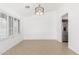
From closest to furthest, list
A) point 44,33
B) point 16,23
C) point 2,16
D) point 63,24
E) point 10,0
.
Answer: point 10,0 < point 2,16 < point 16,23 < point 63,24 < point 44,33

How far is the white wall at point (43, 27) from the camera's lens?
891cm

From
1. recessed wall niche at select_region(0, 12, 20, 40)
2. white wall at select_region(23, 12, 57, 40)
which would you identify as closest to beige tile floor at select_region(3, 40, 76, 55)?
recessed wall niche at select_region(0, 12, 20, 40)

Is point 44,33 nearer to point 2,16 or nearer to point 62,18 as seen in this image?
point 62,18

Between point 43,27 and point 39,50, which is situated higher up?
point 43,27

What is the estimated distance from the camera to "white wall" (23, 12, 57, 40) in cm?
891

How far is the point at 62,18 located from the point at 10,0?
5854mm

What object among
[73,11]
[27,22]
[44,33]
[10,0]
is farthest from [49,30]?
[10,0]

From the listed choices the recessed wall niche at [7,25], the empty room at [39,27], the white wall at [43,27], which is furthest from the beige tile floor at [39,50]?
the white wall at [43,27]

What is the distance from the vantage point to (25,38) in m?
8.57

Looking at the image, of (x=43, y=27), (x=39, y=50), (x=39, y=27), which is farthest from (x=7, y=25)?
(x=43, y=27)

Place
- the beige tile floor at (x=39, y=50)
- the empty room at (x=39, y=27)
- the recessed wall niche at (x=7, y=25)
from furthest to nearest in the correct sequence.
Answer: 1. the empty room at (x=39, y=27)
2. the recessed wall niche at (x=7, y=25)
3. the beige tile floor at (x=39, y=50)

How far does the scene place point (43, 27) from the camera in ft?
29.6

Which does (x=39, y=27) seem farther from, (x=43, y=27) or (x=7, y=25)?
(x=7, y=25)

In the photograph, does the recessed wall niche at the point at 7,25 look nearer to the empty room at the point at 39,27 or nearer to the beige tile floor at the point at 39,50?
the empty room at the point at 39,27
